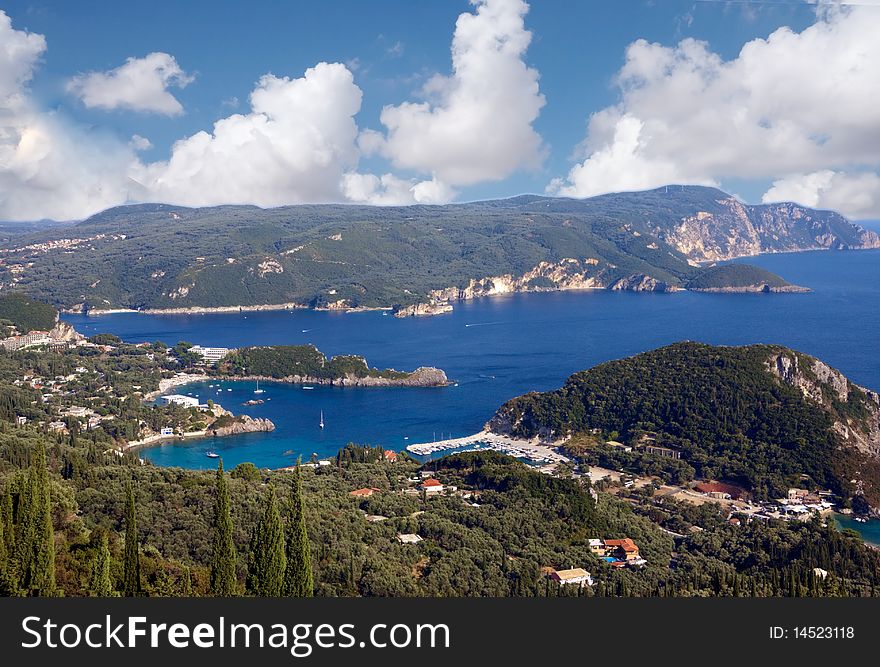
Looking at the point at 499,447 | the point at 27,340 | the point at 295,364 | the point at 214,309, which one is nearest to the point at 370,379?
the point at 295,364

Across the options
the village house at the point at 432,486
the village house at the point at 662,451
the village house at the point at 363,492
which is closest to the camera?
the village house at the point at 363,492

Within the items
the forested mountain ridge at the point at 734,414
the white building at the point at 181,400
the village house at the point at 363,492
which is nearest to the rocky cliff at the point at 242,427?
the white building at the point at 181,400

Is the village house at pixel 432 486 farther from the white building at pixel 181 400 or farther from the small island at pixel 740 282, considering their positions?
the small island at pixel 740 282

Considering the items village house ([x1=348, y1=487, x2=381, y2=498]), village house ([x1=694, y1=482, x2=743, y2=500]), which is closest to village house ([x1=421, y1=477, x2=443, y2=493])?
village house ([x1=348, y1=487, x2=381, y2=498])

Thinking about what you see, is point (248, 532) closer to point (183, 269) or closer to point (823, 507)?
point (823, 507)

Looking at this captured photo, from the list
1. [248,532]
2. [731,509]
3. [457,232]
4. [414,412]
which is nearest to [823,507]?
[731,509]

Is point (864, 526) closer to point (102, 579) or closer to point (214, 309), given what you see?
point (102, 579)
